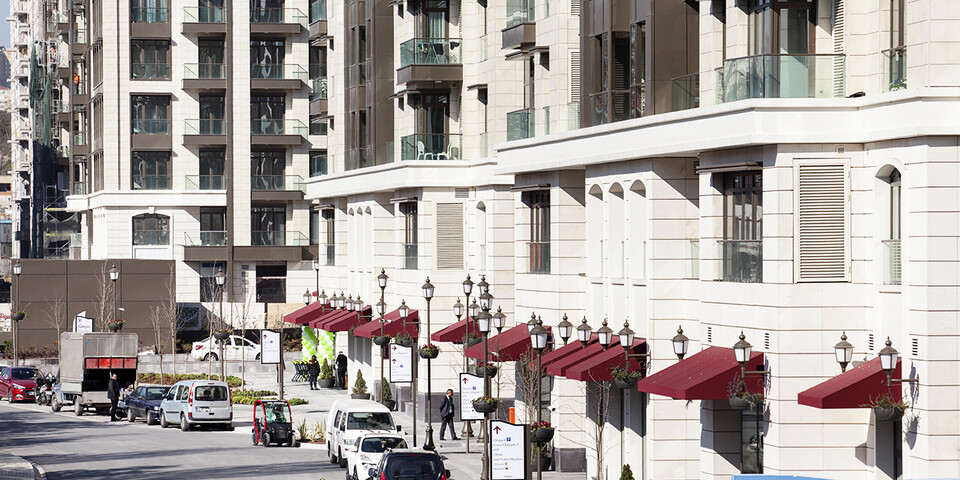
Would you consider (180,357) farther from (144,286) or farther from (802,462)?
(802,462)

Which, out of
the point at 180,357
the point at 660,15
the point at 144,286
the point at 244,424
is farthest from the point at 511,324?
the point at 144,286

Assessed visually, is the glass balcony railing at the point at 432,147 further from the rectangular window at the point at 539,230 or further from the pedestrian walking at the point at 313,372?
the pedestrian walking at the point at 313,372

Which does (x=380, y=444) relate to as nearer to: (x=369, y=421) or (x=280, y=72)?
(x=369, y=421)

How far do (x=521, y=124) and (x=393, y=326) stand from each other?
48.0ft

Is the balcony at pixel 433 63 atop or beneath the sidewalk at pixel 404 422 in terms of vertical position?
atop

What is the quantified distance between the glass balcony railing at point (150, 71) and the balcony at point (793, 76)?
67.1m

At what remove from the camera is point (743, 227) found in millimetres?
29859

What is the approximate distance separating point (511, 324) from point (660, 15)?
16642mm

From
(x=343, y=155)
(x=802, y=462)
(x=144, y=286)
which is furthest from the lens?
(x=144, y=286)

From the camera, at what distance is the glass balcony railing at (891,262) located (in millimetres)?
26750

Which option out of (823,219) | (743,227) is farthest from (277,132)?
(823,219)

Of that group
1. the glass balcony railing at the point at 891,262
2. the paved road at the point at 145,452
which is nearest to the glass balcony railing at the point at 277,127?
the paved road at the point at 145,452

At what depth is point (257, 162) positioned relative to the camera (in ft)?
305

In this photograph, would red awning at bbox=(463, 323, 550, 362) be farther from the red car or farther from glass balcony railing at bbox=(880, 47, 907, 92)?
the red car
